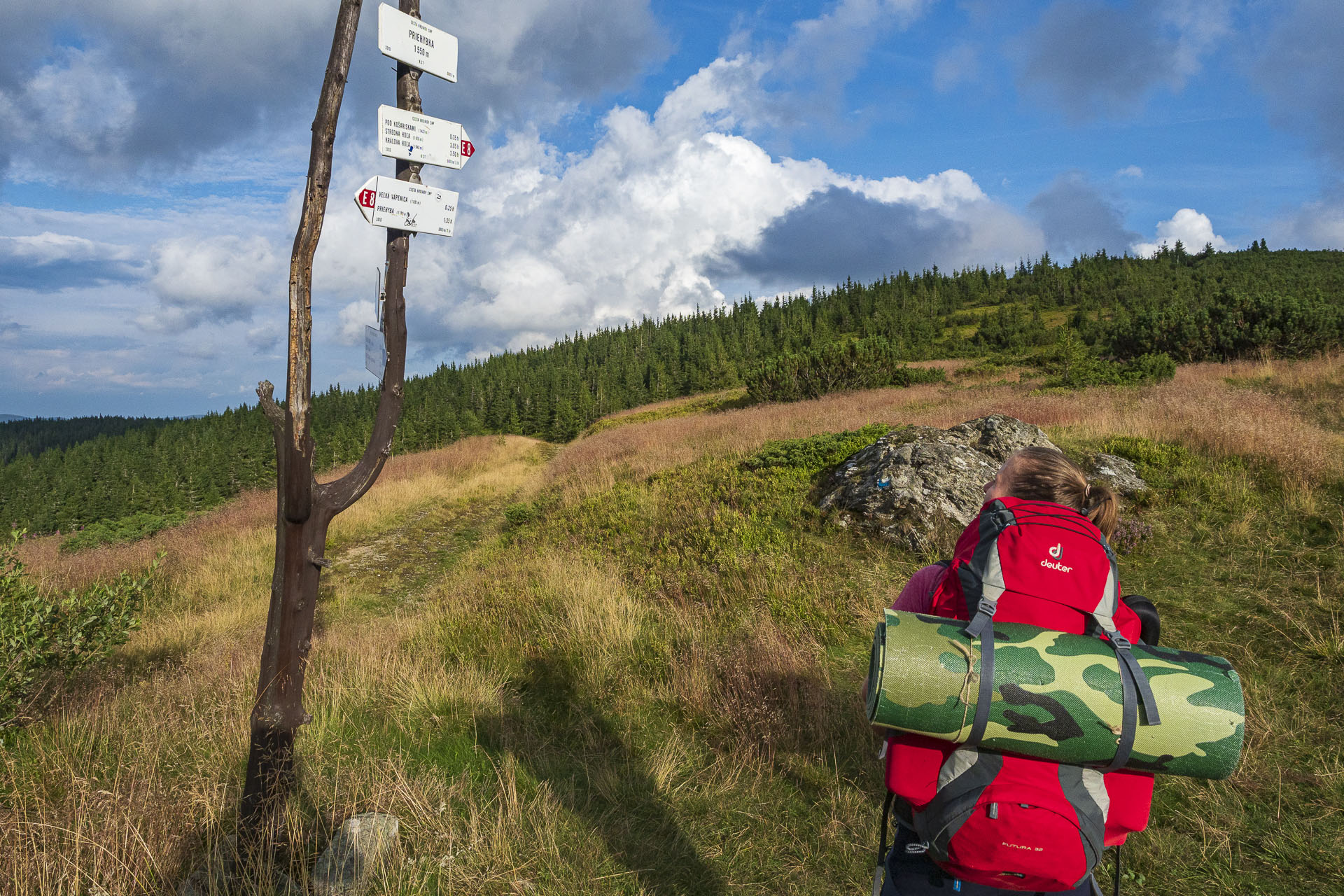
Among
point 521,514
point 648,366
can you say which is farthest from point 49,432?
point 521,514

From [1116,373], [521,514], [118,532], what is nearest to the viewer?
[521,514]

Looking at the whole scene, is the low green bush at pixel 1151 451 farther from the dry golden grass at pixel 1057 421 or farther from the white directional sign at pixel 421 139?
the white directional sign at pixel 421 139

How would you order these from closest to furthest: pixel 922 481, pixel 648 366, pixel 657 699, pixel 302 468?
pixel 302 468, pixel 657 699, pixel 922 481, pixel 648 366

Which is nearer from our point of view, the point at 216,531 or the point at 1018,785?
the point at 1018,785

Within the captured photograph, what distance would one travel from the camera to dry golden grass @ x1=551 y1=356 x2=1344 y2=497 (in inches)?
317

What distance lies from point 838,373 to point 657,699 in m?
23.9

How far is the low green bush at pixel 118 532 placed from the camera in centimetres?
1577

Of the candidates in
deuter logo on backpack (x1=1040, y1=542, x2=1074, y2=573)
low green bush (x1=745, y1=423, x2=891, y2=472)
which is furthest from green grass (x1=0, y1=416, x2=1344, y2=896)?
deuter logo on backpack (x1=1040, y1=542, x2=1074, y2=573)

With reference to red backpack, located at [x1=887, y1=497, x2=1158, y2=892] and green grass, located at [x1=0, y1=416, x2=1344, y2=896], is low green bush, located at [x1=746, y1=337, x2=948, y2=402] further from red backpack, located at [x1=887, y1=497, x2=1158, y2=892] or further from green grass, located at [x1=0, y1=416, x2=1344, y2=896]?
red backpack, located at [x1=887, y1=497, x2=1158, y2=892]

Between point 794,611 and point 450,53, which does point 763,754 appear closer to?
point 794,611

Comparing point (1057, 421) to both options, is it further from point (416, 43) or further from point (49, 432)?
point (49, 432)

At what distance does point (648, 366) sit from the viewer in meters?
86.9

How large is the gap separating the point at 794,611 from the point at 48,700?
229 inches

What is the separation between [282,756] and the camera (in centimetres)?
306
